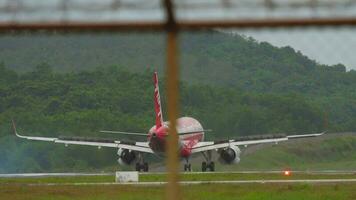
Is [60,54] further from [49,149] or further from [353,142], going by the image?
[353,142]

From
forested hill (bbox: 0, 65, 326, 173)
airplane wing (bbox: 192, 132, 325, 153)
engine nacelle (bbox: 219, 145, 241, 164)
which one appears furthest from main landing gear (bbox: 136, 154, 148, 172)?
engine nacelle (bbox: 219, 145, 241, 164)

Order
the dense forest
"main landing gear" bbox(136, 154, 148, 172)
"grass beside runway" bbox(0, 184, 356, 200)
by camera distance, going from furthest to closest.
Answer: "main landing gear" bbox(136, 154, 148, 172), the dense forest, "grass beside runway" bbox(0, 184, 356, 200)

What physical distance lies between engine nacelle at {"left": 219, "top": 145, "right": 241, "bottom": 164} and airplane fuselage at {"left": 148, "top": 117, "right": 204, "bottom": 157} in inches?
88.5

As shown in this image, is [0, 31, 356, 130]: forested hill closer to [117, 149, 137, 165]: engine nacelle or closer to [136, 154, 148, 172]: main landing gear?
[136, 154, 148, 172]: main landing gear

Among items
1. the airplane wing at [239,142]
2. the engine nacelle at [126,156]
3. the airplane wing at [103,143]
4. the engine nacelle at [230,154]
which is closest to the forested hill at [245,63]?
the engine nacelle at [230,154]

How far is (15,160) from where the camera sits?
83.7 metres

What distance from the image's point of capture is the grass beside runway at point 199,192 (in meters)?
34.2

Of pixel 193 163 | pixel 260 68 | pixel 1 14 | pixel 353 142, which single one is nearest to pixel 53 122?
pixel 193 163

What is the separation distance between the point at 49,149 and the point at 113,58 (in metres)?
20.8

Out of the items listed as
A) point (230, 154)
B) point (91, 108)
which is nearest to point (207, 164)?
point (230, 154)

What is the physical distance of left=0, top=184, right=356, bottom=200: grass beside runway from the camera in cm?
3416

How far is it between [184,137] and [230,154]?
381cm

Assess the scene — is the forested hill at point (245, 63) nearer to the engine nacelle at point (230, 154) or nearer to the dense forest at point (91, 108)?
the dense forest at point (91, 108)

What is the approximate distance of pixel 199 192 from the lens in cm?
3694
